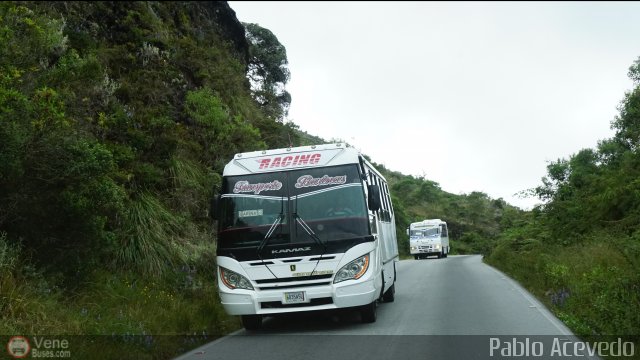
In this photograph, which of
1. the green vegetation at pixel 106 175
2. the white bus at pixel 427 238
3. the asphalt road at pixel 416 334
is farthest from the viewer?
the white bus at pixel 427 238

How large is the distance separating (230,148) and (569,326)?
11.2m

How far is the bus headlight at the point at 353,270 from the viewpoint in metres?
8.89

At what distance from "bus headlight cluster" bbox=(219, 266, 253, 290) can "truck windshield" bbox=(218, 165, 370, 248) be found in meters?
0.44

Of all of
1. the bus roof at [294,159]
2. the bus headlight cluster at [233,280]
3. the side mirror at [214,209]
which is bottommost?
the bus headlight cluster at [233,280]

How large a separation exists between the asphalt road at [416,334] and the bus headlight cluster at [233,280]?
81 centimetres

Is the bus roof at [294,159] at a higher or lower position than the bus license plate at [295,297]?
higher

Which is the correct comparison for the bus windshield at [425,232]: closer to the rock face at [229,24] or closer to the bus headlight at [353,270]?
the rock face at [229,24]

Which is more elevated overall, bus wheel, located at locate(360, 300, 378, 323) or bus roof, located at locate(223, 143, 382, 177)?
bus roof, located at locate(223, 143, 382, 177)

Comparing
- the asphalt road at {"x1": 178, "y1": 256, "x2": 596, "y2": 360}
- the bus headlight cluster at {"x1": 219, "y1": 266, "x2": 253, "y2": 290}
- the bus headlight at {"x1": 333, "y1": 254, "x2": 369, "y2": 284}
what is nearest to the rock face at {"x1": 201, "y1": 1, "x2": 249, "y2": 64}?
the asphalt road at {"x1": 178, "y1": 256, "x2": 596, "y2": 360}

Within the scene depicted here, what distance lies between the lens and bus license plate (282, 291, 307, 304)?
8805mm

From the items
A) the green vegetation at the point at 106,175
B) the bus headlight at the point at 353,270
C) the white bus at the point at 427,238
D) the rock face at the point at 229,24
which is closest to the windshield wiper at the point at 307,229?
the bus headlight at the point at 353,270

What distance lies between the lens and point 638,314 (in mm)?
7574

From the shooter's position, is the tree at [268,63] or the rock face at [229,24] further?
the tree at [268,63]

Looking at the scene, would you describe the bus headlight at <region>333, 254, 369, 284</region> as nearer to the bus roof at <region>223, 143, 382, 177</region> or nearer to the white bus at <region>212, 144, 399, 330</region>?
the white bus at <region>212, 144, 399, 330</region>
